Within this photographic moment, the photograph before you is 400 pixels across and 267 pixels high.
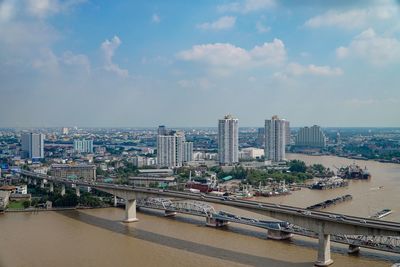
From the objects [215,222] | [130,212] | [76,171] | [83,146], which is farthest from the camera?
[83,146]

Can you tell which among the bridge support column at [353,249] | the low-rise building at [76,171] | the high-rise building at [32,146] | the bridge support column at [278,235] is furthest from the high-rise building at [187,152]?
the bridge support column at [353,249]

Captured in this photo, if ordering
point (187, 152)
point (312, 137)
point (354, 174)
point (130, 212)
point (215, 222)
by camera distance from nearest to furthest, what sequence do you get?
Result: point (215, 222) → point (130, 212) → point (354, 174) → point (187, 152) → point (312, 137)

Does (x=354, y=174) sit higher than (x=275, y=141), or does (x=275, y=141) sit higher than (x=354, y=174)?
(x=275, y=141)

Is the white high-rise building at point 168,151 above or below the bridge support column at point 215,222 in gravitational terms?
above

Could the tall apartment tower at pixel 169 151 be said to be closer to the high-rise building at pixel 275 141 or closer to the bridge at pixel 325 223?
the high-rise building at pixel 275 141

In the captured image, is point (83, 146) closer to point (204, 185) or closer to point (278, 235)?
point (204, 185)

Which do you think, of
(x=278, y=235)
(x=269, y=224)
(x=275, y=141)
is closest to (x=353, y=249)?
(x=278, y=235)

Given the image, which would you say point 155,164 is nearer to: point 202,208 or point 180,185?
point 180,185
